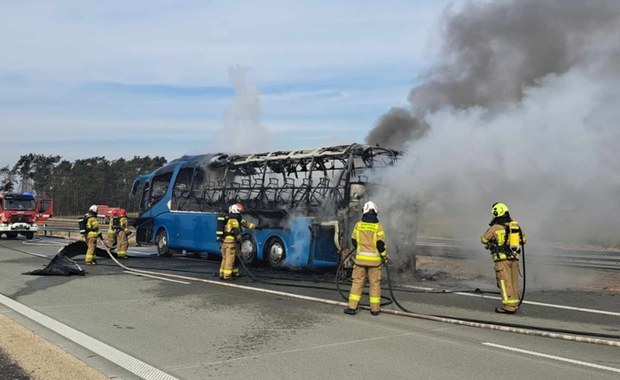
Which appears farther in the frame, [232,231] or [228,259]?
[232,231]

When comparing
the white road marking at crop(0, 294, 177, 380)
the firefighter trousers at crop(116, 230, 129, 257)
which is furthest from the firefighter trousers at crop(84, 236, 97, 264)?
the white road marking at crop(0, 294, 177, 380)

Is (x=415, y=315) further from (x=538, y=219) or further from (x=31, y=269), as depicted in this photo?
(x=31, y=269)

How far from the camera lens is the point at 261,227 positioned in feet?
42.5

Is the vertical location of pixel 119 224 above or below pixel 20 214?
above

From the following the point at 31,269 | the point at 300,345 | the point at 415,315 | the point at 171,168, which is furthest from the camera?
the point at 171,168

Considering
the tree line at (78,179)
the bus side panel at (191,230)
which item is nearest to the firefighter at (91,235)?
the bus side panel at (191,230)

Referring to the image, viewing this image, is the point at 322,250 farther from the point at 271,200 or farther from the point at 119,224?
the point at 119,224

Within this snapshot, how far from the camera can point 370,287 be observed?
743 cm

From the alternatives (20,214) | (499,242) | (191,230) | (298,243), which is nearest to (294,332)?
(499,242)

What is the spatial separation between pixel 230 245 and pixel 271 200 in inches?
99.1

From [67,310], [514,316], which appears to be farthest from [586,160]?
[67,310]

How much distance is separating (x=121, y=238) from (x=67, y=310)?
8.28m

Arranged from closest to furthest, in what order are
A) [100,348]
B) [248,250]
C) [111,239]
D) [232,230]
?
[100,348]
[232,230]
[248,250]
[111,239]

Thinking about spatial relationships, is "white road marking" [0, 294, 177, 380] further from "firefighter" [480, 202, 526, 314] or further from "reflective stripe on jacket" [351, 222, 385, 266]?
"firefighter" [480, 202, 526, 314]
